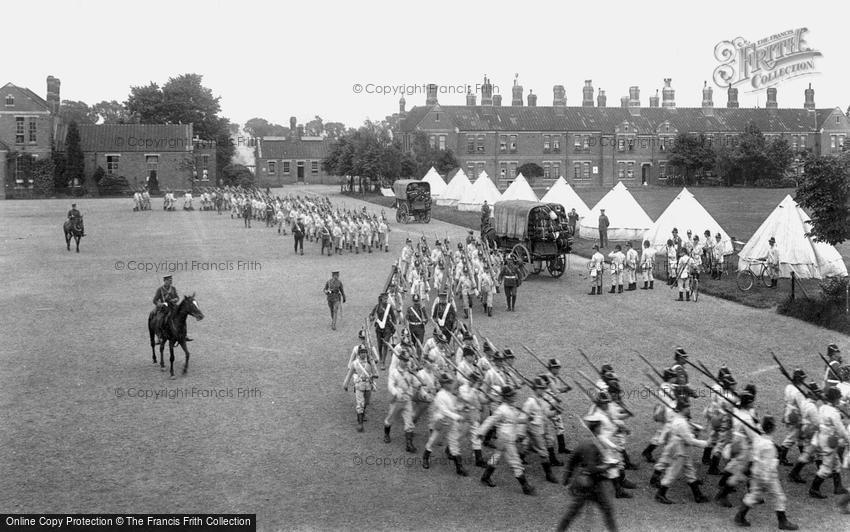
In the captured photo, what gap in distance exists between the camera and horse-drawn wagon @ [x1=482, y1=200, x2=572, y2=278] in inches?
1075

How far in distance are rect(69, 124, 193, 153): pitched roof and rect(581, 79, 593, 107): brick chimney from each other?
41.2 m

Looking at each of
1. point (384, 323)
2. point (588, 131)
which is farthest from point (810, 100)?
point (384, 323)

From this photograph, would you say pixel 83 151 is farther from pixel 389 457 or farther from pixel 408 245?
pixel 389 457

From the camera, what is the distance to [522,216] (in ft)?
91.8

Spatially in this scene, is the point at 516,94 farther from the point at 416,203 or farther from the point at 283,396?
the point at 283,396

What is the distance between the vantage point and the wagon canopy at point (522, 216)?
2769 cm

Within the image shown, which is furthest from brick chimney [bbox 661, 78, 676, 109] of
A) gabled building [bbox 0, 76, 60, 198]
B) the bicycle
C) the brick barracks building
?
the bicycle

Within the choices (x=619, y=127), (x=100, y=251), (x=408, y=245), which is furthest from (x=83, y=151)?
(x=408, y=245)

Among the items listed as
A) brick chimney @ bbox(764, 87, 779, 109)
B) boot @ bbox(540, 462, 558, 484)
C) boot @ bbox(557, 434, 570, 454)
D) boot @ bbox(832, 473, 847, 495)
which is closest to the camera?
boot @ bbox(832, 473, 847, 495)

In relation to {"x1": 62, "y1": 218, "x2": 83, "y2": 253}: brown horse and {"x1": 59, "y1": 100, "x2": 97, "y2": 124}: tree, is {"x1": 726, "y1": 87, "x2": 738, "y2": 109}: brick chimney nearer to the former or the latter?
{"x1": 62, "y1": 218, "x2": 83, "y2": 253}: brown horse

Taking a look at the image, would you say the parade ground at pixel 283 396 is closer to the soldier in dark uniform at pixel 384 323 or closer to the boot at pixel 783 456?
the boot at pixel 783 456

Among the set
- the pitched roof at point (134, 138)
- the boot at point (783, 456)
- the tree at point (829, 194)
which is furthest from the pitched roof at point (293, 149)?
the boot at point (783, 456)

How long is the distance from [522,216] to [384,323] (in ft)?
40.0

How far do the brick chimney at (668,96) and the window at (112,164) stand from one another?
181 feet
